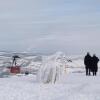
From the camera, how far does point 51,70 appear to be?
2586cm

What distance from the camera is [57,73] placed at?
85.2 ft

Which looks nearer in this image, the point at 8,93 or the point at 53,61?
the point at 8,93

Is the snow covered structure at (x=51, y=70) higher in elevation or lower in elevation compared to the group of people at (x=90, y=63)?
lower

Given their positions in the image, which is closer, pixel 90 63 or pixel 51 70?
pixel 51 70

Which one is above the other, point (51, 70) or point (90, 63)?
point (90, 63)

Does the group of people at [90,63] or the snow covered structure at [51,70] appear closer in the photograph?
the snow covered structure at [51,70]

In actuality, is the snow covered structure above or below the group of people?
below

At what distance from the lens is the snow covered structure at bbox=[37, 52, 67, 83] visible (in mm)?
25531

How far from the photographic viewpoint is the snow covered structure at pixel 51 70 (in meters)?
25.5

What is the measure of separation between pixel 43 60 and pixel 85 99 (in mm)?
10368

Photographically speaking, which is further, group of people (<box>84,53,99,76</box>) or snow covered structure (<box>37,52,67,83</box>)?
group of people (<box>84,53,99,76</box>)

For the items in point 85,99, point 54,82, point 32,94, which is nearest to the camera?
point 85,99

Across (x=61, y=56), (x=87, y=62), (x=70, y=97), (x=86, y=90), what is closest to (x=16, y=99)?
(x=70, y=97)

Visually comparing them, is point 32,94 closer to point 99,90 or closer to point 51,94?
point 51,94
